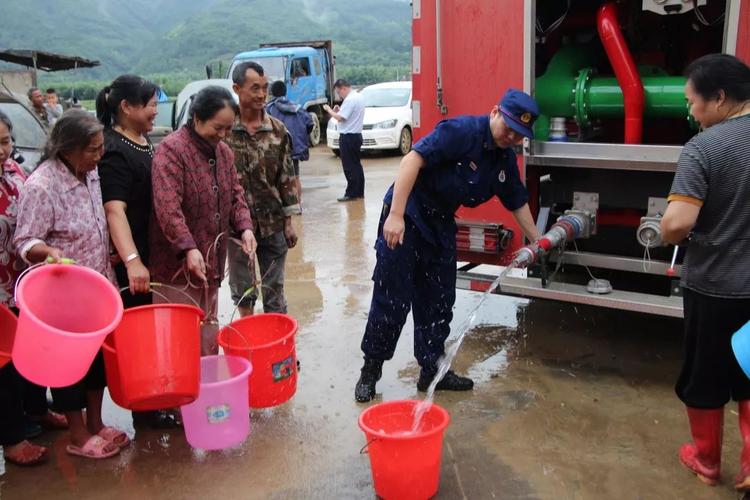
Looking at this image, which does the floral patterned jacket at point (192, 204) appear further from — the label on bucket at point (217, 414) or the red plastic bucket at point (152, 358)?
the label on bucket at point (217, 414)

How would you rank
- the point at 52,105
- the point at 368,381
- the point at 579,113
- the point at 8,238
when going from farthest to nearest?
the point at 52,105 < the point at 579,113 < the point at 368,381 < the point at 8,238

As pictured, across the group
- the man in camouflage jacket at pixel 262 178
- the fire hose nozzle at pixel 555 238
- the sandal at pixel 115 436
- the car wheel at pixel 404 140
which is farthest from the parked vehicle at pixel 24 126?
the car wheel at pixel 404 140

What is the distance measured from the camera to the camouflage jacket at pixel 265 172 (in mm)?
4012

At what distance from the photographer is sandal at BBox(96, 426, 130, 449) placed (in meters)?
3.38

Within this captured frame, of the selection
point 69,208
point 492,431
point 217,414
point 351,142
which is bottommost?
point 492,431

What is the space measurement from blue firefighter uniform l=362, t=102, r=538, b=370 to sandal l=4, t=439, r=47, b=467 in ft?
5.48

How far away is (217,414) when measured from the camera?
3.13 m

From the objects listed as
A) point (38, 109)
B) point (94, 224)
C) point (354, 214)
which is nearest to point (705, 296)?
point (94, 224)

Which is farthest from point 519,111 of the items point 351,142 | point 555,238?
point 351,142

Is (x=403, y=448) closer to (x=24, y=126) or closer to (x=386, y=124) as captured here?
(x=24, y=126)

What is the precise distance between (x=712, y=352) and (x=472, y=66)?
87.7 inches

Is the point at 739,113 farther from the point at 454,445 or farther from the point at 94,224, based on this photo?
the point at 94,224

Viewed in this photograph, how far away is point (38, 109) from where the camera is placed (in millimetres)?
12500

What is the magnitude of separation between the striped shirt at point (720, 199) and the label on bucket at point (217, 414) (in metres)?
2.06
